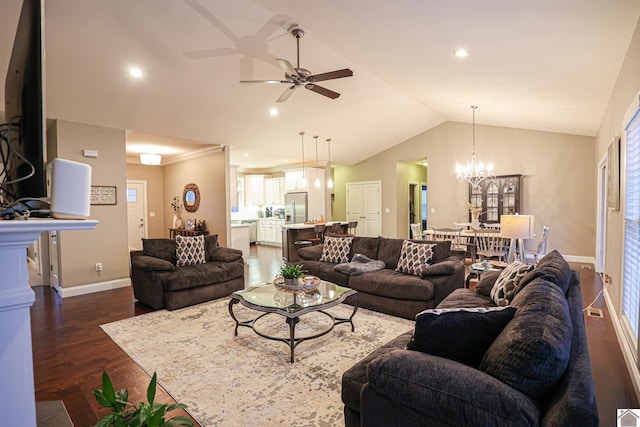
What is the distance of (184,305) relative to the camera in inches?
166

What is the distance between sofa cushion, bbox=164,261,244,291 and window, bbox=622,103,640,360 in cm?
436

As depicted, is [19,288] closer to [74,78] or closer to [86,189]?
[86,189]

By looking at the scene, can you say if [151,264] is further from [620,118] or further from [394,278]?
[620,118]

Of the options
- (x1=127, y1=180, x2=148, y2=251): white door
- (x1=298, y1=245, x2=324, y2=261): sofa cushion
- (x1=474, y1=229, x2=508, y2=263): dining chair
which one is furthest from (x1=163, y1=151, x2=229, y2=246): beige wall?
(x1=474, y1=229, x2=508, y2=263): dining chair

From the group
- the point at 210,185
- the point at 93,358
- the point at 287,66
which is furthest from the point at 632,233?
the point at 210,185

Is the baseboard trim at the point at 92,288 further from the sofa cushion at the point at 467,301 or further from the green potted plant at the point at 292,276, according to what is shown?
the sofa cushion at the point at 467,301

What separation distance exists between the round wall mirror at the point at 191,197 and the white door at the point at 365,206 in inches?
201

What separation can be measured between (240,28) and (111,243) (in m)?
3.96

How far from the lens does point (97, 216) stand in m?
5.18

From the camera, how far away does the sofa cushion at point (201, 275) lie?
4.14 meters

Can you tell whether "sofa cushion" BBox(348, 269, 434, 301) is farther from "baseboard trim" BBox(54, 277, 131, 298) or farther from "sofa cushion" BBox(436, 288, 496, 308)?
"baseboard trim" BBox(54, 277, 131, 298)

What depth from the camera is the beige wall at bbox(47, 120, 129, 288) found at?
16.0 ft

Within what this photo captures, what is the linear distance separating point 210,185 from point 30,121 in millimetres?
6373

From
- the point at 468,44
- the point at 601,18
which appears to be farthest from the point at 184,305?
the point at 601,18
